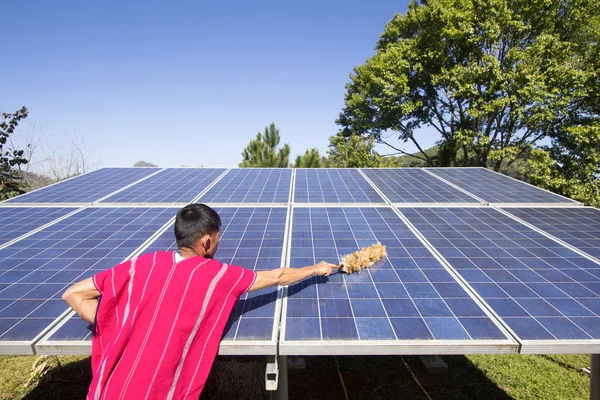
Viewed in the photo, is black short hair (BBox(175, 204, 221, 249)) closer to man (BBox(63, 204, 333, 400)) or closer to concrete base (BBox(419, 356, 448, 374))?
man (BBox(63, 204, 333, 400))

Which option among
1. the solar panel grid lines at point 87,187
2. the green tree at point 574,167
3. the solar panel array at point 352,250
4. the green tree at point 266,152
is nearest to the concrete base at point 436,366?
the solar panel array at point 352,250

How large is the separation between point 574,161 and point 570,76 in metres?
4.61

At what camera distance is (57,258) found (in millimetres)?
4156

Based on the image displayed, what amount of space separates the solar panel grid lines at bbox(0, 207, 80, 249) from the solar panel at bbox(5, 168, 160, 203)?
474 millimetres

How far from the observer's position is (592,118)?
18.3 meters

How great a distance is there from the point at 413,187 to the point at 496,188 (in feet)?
5.81

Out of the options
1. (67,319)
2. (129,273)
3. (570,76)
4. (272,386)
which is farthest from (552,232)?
(570,76)

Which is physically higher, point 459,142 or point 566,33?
point 566,33

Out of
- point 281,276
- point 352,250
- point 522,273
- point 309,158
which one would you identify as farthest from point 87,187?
point 309,158

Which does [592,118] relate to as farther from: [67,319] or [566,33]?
[67,319]

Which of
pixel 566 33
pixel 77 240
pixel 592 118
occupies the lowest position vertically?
pixel 77 240

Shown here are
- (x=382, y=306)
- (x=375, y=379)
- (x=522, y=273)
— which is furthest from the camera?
(x=375, y=379)

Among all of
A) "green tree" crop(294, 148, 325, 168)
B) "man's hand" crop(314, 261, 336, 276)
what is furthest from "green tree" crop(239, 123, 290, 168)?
A: "man's hand" crop(314, 261, 336, 276)

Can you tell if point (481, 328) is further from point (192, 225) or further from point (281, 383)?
point (192, 225)
